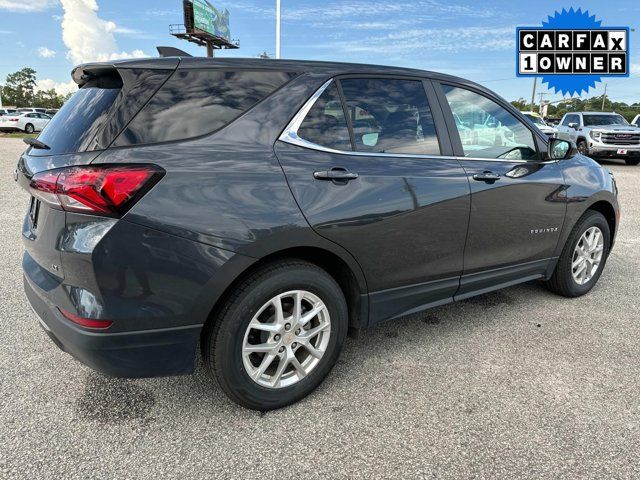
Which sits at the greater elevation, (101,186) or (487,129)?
(487,129)

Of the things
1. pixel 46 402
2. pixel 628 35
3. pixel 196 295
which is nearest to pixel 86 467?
pixel 46 402

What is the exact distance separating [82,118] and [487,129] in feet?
8.42

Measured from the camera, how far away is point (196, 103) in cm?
223

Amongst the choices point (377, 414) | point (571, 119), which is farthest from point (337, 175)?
point (571, 119)

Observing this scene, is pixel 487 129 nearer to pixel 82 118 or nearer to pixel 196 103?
pixel 196 103

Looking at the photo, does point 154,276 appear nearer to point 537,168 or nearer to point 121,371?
point 121,371

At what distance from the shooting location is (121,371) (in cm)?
212

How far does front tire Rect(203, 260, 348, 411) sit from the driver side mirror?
222cm

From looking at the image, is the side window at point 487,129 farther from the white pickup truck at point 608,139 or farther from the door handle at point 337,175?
the white pickup truck at point 608,139

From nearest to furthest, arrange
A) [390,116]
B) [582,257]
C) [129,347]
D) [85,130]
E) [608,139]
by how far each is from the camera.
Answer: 1. [129,347]
2. [85,130]
3. [390,116]
4. [582,257]
5. [608,139]

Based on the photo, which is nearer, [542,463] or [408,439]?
[542,463]

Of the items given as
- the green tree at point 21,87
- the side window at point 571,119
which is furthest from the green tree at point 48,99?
the side window at point 571,119

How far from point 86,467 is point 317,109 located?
6.57 feet

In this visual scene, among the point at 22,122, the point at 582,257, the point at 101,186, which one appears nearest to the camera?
the point at 101,186
